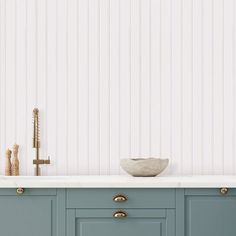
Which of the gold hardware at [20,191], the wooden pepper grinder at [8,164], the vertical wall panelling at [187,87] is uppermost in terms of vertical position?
the vertical wall panelling at [187,87]

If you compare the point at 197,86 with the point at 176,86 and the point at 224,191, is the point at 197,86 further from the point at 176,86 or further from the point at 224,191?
the point at 224,191

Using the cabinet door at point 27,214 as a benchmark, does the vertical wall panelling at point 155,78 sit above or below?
above

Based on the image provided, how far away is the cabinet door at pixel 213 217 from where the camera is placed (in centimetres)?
289

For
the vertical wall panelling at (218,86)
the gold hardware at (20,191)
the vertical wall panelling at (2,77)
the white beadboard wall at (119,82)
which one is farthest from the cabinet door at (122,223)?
the vertical wall panelling at (2,77)

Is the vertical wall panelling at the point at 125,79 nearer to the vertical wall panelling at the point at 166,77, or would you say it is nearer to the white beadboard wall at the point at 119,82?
the white beadboard wall at the point at 119,82

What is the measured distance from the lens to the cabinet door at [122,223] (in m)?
2.90

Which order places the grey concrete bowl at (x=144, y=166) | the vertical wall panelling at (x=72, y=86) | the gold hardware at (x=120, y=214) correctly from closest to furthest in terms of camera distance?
the gold hardware at (x=120, y=214) < the grey concrete bowl at (x=144, y=166) < the vertical wall panelling at (x=72, y=86)

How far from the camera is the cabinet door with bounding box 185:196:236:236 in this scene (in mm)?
2891

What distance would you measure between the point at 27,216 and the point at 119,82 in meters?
1.15

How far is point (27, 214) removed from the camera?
9.62ft

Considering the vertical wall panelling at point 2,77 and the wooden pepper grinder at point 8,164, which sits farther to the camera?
the vertical wall panelling at point 2,77

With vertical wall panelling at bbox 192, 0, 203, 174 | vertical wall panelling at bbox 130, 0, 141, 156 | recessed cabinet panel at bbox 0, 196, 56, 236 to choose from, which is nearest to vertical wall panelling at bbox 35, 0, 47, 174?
vertical wall panelling at bbox 130, 0, 141, 156

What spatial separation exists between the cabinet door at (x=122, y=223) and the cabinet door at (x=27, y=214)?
0.37 ft

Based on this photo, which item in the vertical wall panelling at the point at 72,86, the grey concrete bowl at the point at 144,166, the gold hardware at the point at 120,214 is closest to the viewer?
the gold hardware at the point at 120,214
